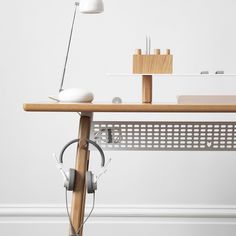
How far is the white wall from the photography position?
239 cm

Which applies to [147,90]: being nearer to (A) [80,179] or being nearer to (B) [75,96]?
(B) [75,96]

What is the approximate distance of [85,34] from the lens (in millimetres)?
2395

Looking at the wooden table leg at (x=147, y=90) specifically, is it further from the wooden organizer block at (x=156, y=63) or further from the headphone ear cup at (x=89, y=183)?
the headphone ear cup at (x=89, y=183)

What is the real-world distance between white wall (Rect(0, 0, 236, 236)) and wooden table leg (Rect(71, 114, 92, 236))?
80 centimetres

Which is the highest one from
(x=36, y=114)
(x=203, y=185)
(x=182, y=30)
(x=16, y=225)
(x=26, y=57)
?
(x=182, y=30)

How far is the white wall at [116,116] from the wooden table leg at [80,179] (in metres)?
0.80

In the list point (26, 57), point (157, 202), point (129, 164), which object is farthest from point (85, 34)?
point (157, 202)

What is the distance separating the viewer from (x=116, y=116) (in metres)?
2.41

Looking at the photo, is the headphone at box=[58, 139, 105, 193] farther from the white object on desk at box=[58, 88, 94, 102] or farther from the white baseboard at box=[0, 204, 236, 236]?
the white baseboard at box=[0, 204, 236, 236]

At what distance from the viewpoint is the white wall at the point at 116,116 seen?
94.0 inches

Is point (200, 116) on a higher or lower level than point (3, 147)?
higher

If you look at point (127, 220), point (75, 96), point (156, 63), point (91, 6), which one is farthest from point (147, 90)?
point (127, 220)

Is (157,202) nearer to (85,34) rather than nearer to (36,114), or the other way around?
(36,114)

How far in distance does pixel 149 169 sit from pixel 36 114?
616 mm
